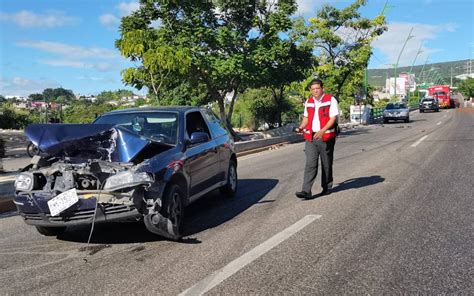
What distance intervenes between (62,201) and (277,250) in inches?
93.0

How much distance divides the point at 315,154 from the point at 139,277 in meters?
4.22

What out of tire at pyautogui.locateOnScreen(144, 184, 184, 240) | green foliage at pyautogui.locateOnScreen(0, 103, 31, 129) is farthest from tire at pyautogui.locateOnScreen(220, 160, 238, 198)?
green foliage at pyautogui.locateOnScreen(0, 103, 31, 129)

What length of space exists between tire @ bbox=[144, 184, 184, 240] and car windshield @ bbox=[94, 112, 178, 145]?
2.81ft

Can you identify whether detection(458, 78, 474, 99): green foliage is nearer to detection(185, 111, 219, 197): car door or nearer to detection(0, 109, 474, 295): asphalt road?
detection(0, 109, 474, 295): asphalt road

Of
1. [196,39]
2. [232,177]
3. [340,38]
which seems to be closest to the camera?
[232,177]

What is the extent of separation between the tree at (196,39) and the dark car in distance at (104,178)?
12.0m

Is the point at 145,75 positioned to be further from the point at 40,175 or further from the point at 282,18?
the point at 40,175

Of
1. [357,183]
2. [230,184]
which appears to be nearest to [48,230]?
[230,184]

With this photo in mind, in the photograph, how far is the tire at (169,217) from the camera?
17.5ft

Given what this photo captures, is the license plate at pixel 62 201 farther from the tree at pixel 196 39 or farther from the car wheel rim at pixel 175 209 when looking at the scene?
the tree at pixel 196 39

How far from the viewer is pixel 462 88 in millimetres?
141500

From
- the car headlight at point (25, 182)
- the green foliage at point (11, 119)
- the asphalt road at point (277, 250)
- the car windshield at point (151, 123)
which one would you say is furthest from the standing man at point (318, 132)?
the green foliage at point (11, 119)

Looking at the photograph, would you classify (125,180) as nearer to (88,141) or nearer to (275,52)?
(88,141)

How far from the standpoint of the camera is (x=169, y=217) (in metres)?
5.66
